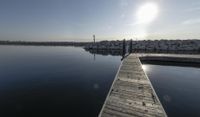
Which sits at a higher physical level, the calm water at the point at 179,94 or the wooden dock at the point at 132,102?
the wooden dock at the point at 132,102

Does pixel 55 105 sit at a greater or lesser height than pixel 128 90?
lesser

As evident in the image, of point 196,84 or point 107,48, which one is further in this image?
point 107,48

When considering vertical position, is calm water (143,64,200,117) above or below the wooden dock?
below

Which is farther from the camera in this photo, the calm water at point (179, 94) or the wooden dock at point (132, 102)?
the calm water at point (179, 94)

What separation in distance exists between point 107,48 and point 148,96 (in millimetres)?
44450

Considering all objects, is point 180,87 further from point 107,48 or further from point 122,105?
point 107,48

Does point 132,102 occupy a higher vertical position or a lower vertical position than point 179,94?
higher

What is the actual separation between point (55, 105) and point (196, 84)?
11.5m

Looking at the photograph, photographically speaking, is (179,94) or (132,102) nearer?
(132,102)

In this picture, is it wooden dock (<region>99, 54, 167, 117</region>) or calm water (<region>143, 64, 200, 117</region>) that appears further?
calm water (<region>143, 64, 200, 117</region>)

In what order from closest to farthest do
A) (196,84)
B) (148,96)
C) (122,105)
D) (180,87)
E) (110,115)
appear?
1. (110,115)
2. (122,105)
3. (148,96)
4. (180,87)
5. (196,84)

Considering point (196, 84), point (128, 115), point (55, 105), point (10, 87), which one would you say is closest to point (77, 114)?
point (55, 105)

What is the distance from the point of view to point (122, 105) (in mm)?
5859

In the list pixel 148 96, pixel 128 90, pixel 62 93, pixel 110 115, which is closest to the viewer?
pixel 110 115
